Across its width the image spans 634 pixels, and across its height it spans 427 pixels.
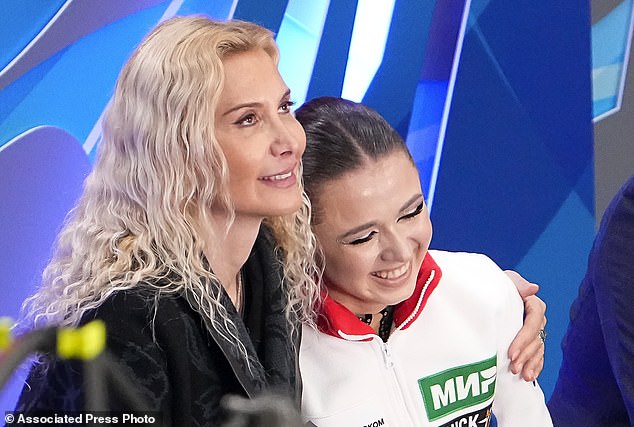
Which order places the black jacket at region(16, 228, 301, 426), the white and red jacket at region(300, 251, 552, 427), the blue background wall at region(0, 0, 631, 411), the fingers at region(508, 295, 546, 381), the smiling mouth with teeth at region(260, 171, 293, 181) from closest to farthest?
the black jacket at region(16, 228, 301, 426)
the smiling mouth with teeth at region(260, 171, 293, 181)
the white and red jacket at region(300, 251, 552, 427)
the fingers at region(508, 295, 546, 381)
the blue background wall at region(0, 0, 631, 411)

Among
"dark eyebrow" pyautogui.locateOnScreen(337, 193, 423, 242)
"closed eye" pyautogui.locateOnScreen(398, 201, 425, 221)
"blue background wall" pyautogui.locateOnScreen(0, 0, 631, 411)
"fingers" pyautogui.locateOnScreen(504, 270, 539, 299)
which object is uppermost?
"blue background wall" pyautogui.locateOnScreen(0, 0, 631, 411)

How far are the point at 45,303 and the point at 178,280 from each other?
0.21 meters

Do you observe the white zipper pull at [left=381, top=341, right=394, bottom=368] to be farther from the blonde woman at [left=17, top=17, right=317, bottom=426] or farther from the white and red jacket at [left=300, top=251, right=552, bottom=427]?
the blonde woman at [left=17, top=17, right=317, bottom=426]

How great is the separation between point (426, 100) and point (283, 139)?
56.1 inches

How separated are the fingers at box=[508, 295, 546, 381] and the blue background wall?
3.72ft

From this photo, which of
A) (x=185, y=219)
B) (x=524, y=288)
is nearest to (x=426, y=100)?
(x=524, y=288)

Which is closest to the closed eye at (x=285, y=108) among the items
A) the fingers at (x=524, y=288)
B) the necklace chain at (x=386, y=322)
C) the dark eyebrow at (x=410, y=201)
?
the dark eyebrow at (x=410, y=201)

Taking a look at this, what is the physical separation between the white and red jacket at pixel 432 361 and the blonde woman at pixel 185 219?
3.2 inches

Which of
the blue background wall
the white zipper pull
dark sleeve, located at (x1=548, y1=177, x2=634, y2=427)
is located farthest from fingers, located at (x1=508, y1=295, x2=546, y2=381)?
the blue background wall

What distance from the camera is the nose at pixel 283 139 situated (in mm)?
1379

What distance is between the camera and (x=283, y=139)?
54.6 inches

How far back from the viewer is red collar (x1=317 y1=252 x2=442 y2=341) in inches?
58.8

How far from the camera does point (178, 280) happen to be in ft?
4.41

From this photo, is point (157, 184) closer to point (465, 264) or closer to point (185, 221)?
point (185, 221)
